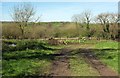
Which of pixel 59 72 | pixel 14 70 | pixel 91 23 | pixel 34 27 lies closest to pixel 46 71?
pixel 59 72

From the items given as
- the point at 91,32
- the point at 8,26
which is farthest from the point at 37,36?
the point at 91,32

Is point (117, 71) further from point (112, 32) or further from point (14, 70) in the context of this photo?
point (112, 32)

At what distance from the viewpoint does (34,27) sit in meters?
41.0

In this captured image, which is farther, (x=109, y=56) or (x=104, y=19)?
(x=104, y=19)

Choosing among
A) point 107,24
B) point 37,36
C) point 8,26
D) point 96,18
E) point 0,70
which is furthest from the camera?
point 96,18

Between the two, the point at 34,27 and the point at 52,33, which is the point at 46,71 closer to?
the point at 34,27

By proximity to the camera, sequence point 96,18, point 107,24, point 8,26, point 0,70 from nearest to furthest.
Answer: point 0,70 < point 8,26 < point 107,24 < point 96,18

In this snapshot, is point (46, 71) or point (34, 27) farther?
point (34, 27)

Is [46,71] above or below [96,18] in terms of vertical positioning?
below

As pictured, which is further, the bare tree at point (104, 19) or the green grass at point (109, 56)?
the bare tree at point (104, 19)

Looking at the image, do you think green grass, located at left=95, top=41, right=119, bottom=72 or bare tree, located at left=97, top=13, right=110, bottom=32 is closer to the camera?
green grass, located at left=95, top=41, right=119, bottom=72

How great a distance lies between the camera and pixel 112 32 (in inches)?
1775

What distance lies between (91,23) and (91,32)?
157 inches

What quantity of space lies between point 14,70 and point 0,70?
0.66 m
